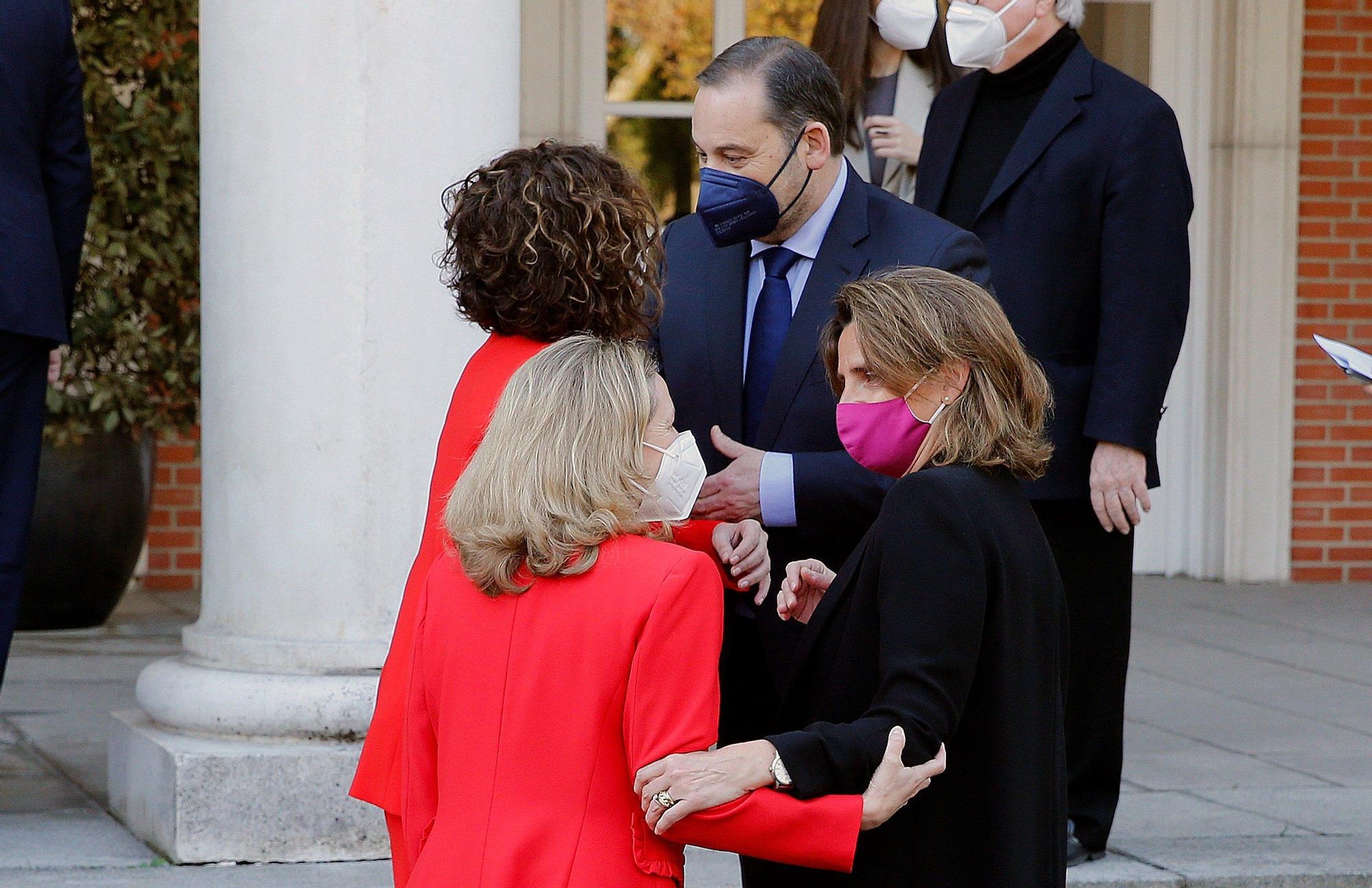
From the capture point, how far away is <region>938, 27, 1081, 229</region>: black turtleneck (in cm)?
389

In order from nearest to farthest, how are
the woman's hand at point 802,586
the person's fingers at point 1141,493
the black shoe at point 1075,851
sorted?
the woman's hand at point 802,586 < the person's fingers at point 1141,493 < the black shoe at point 1075,851

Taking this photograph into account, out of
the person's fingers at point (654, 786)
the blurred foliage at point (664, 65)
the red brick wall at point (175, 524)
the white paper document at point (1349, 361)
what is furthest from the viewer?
the blurred foliage at point (664, 65)

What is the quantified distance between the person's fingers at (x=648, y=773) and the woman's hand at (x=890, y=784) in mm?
245

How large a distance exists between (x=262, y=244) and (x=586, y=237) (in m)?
1.51

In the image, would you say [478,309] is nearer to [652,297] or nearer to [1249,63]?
[652,297]

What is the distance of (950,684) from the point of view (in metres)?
2.15

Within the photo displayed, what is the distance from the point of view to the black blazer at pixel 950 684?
213 centimetres

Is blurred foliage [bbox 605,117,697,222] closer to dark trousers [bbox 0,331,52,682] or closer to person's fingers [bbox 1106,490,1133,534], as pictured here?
dark trousers [bbox 0,331,52,682]

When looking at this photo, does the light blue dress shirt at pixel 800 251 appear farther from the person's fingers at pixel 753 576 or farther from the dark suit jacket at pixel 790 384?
the person's fingers at pixel 753 576

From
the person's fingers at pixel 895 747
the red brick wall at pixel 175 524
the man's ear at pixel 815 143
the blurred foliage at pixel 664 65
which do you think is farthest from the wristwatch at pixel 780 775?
the blurred foliage at pixel 664 65

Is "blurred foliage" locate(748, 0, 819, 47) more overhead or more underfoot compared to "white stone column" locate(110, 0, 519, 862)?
more overhead

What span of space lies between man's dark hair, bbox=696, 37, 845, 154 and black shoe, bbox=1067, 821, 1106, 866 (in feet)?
5.51

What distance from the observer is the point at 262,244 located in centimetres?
388

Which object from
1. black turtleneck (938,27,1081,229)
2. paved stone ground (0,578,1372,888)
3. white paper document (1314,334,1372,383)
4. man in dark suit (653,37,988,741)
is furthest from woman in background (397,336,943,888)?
black turtleneck (938,27,1081,229)
